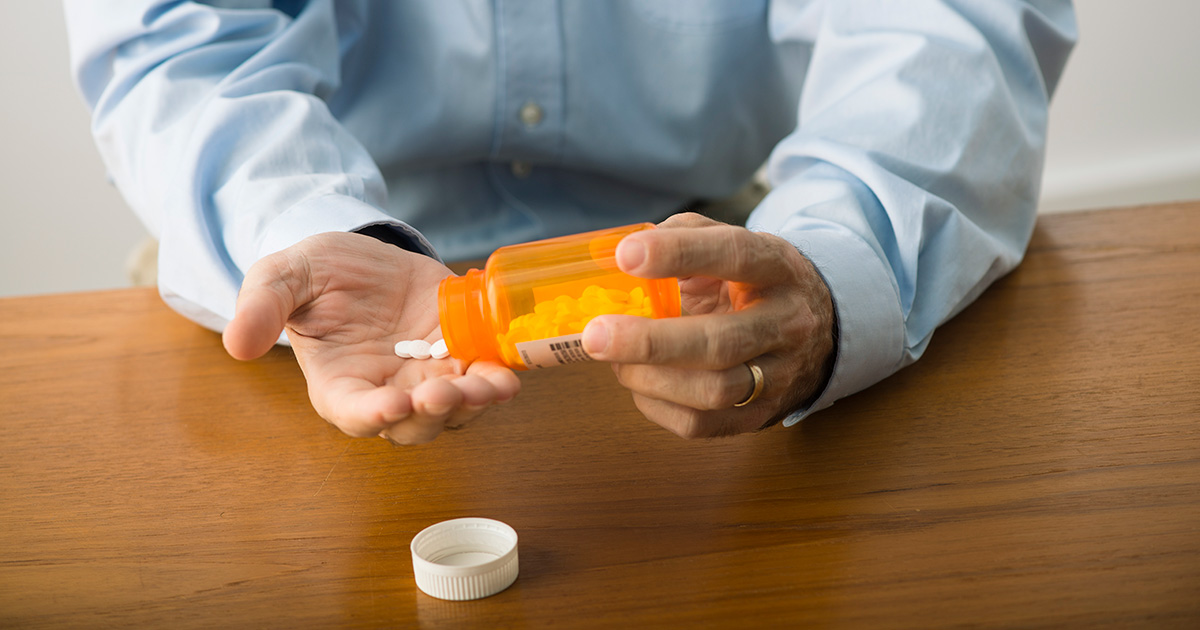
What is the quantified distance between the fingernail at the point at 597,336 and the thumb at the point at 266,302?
8.6 inches

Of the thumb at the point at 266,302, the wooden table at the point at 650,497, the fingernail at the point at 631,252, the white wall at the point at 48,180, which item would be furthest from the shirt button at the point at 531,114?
the white wall at the point at 48,180

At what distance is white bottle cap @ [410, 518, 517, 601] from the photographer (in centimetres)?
49

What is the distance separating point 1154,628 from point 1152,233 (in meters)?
0.76

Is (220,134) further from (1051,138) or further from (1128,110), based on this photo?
(1128,110)

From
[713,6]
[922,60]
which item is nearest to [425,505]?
[922,60]

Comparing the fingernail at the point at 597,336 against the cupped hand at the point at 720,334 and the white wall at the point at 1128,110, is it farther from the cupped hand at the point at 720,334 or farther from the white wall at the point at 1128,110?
the white wall at the point at 1128,110

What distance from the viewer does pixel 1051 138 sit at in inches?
96.5

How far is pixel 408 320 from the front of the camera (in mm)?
695

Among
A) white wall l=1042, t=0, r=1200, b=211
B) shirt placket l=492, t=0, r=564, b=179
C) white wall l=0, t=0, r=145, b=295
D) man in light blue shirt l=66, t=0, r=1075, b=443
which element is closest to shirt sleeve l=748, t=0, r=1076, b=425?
man in light blue shirt l=66, t=0, r=1075, b=443

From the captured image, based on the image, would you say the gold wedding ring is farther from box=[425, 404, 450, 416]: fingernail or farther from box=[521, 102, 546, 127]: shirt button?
box=[521, 102, 546, 127]: shirt button

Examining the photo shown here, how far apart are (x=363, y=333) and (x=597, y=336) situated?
0.23m

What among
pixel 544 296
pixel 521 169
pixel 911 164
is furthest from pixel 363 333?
pixel 521 169

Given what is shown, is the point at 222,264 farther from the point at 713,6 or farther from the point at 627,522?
the point at 713,6

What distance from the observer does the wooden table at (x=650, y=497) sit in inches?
19.1
